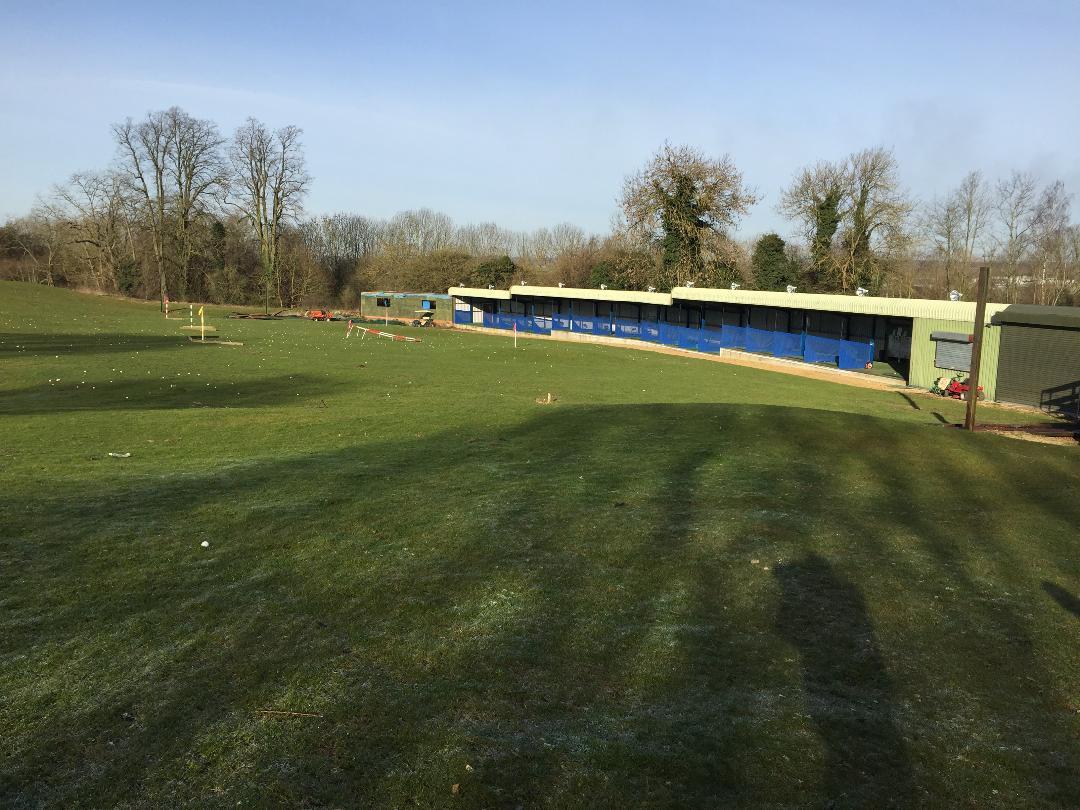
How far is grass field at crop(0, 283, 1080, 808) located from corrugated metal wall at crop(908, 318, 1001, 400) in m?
18.0

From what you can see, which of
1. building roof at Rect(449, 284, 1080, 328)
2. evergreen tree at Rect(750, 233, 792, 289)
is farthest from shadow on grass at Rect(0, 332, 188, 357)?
evergreen tree at Rect(750, 233, 792, 289)

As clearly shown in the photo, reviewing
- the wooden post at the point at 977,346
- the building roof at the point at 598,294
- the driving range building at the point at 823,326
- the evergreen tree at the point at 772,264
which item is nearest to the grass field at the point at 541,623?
the wooden post at the point at 977,346

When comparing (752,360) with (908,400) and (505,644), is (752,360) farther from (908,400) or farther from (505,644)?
(505,644)

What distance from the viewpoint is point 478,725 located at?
495 cm

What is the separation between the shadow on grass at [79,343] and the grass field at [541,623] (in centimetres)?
2261

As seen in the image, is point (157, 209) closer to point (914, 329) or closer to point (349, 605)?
point (914, 329)

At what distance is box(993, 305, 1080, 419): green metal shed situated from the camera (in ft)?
89.9

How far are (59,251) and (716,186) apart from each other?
89.4 metres

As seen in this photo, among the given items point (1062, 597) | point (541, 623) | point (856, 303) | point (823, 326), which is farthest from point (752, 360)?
point (541, 623)

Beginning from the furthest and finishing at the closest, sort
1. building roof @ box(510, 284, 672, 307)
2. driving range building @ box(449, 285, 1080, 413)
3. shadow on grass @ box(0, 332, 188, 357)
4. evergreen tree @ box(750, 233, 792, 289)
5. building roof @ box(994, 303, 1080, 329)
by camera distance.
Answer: evergreen tree @ box(750, 233, 792, 289) < building roof @ box(510, 284, 672, 307) < shadow on grass @ box(0, 332, 188, 357) < driving range building @ box(449, 285, 1080, 413) < building roof @ box(994, 303, 1080, 329)

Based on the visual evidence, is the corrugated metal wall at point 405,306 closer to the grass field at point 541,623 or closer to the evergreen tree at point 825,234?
the evergreen tree at point 825,234

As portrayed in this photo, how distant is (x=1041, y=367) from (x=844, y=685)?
94.7 feet

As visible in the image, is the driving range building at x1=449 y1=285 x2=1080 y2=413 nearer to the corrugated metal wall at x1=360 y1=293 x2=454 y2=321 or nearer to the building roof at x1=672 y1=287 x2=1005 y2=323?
the building roof at x1=672 y1=287 x2=1005 y2=323

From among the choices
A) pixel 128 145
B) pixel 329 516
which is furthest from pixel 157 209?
pixel 329 516
